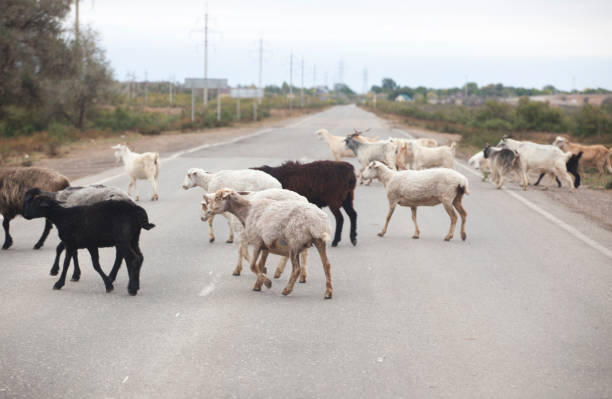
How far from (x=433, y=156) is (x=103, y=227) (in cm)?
1317

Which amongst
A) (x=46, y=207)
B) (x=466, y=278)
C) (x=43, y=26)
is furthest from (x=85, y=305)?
(x=43, y=26)

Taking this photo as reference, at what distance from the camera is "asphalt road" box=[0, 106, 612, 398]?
19.2 feet

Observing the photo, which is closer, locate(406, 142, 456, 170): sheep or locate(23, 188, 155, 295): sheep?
locate(23, 188, 155, 295): sheep

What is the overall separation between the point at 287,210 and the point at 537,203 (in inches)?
419

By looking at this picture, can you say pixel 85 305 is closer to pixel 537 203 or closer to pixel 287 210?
pixel 287 210

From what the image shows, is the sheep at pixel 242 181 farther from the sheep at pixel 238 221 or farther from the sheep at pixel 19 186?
the sheep at pixel 19 186

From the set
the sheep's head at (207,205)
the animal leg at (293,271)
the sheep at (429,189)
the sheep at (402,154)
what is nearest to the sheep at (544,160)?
the sheep at (402,154)

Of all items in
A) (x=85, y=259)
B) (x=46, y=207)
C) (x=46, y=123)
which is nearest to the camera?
(x=46, y=207)

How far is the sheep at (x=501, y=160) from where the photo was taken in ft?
66.3

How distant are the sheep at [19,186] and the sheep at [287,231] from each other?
3.94 m

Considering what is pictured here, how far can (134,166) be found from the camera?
16.8 metres

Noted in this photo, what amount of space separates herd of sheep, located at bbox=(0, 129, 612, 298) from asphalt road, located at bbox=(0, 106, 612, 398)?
38cm

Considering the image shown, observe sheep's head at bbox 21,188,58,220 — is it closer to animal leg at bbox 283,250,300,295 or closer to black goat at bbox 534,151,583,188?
animal leg at bbox 283,250,300,295

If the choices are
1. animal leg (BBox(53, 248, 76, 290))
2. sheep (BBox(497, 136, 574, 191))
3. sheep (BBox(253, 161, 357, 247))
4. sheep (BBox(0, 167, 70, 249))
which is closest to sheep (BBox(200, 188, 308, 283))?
animal leg (BBox(53, 248, 76, 290))
